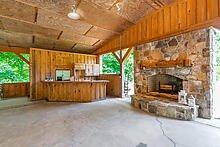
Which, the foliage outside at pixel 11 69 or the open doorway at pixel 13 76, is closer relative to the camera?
the open doorway at pixel 13 76

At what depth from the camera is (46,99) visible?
7.02 meters

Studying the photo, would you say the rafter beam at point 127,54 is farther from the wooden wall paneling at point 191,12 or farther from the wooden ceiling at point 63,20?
the wooden wall paneling at point 191,12

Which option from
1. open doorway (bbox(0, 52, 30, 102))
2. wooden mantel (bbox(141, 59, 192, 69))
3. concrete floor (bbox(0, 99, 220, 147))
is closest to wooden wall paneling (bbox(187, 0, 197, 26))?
wooden mantel (bbox(141, 59, 192, 69))

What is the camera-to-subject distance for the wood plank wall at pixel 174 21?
3.95m

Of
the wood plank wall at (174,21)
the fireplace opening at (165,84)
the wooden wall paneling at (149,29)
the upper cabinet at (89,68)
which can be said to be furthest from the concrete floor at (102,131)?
the upper cabinet at (89,68)

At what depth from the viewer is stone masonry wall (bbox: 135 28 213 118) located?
13.3 ft

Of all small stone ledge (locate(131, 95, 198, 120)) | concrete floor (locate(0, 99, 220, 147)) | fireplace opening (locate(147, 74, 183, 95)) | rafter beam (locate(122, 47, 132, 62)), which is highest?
rafter beam (locate(122, 47, 132, 62))

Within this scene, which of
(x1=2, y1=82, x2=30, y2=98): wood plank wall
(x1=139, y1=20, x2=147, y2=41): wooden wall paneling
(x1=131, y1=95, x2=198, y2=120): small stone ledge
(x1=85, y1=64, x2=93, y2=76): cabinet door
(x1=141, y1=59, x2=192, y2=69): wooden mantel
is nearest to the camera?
(x1=131, y1=95, x2=198, y2=120): small stone ledge

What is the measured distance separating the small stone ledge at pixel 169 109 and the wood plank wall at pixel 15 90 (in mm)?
6366

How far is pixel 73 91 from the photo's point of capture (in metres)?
6.65

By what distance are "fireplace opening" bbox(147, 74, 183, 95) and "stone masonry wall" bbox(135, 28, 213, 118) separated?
36 cm

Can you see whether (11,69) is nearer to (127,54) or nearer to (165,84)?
(127,54)

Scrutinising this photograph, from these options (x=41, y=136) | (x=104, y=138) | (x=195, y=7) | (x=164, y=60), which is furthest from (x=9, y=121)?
(x=195, y=7)

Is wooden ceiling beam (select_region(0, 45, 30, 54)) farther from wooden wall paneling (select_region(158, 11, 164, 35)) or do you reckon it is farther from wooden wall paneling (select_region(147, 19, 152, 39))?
wooden wall paneling (select_region(158, 11, 164, 35))
